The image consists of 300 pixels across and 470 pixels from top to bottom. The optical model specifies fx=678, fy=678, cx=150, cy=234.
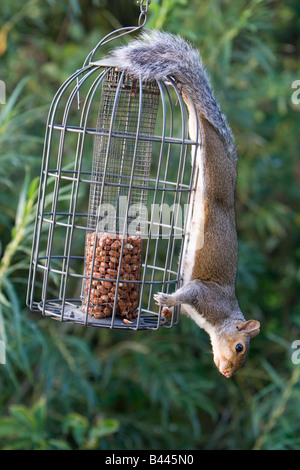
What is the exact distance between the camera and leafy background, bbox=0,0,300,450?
3396mm

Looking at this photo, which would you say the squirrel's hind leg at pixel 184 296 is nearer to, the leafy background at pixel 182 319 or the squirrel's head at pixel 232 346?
the squirrel's head at pixel 232 346

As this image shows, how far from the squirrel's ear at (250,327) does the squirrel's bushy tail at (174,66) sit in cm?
61

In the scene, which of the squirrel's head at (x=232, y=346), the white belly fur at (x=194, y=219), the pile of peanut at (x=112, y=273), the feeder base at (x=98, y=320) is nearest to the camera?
the feeder base at (x=98, y=320)

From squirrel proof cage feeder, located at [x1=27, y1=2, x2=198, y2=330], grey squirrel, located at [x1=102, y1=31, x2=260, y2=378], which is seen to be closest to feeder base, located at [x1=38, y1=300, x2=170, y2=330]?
squirrel proof cage feeder, located at [x1=27, y1=2, x2=198, y2=330]

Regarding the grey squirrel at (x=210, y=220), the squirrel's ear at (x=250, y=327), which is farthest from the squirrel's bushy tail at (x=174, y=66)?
the squirrel's ear at (x=250, y=327)

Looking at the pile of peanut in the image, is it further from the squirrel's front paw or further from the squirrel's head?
the squirrel's head

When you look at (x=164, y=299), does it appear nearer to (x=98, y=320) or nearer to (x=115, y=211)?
(x=98, y=320)

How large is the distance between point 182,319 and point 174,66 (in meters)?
2.11

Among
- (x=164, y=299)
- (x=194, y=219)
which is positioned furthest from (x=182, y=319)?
(x=164, y=299)

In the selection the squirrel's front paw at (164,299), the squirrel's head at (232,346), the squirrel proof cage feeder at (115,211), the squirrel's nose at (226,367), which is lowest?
the squirrel's nose at (226,367)

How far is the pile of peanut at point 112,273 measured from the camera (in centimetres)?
226

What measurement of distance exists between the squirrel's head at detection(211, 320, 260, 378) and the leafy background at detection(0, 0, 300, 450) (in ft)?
2.25
